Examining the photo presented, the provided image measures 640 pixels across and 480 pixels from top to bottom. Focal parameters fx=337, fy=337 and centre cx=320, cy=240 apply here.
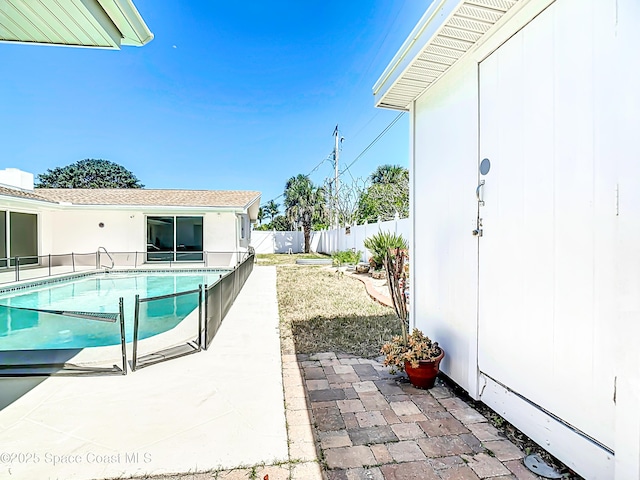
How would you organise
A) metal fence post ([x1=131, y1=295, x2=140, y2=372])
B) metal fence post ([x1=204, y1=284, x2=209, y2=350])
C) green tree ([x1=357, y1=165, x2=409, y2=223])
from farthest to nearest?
green tree ([x1=357, y1=165, x2=409, y2=223]), metal fence post ([x1=204, y1=284, x2=209, y2=350]), metal fence post ([x1=131, y1=295, x2=140, y2=372])

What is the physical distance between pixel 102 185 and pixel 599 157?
56.7m

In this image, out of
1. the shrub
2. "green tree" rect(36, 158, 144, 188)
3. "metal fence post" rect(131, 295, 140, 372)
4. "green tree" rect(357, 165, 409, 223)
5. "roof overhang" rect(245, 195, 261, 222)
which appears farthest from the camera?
"green tree" rect(36, 158, 144, 188)

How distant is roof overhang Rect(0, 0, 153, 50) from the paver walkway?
10.5ft

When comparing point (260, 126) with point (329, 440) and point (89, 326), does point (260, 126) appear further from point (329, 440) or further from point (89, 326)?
point (329, 440)

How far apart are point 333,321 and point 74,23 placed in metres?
4.76

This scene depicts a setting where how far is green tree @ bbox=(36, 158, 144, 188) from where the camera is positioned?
4600cm

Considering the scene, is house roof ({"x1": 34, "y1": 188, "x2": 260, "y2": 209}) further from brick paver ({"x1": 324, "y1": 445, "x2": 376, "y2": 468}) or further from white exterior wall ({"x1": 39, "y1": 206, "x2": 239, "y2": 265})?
brick paver ({"x1": 324, "y1": 445, "x2": 376, "y2": 468})

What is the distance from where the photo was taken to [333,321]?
18.4 ft

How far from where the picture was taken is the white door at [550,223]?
1.83 m

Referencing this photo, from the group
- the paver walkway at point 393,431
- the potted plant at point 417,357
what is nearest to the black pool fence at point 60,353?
the paver walkway at point 393,431

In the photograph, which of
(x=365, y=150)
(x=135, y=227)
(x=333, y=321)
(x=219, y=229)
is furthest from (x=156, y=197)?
(x=333, y=321)

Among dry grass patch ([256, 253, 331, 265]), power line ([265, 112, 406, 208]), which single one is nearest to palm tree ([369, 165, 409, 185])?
power line ([265, 112, 406, 208])

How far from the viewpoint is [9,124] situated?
1142 inches

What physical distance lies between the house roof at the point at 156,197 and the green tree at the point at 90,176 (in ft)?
118
